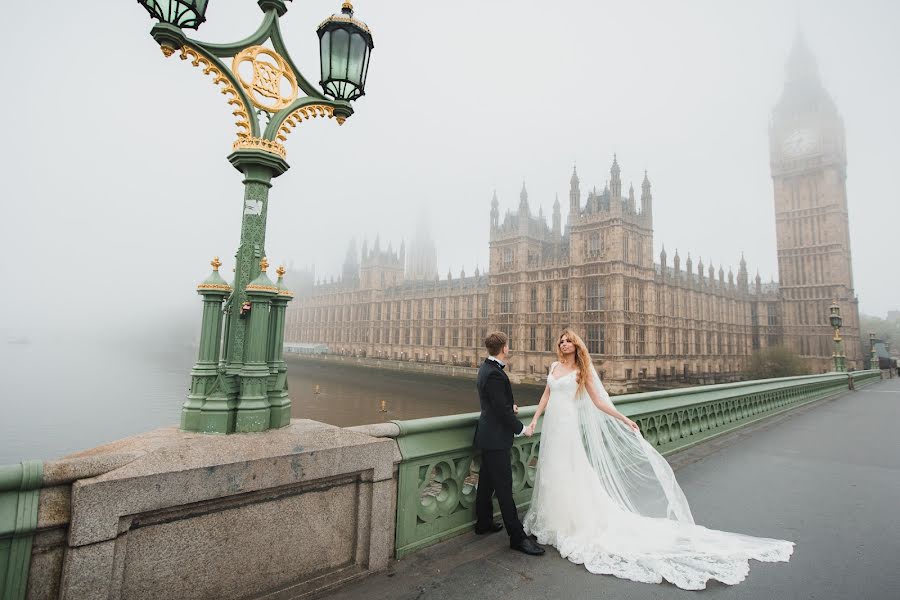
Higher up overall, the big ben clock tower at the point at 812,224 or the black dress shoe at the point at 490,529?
the big ben clock tower at the point at 812,224

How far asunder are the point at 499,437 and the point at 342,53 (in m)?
3.55

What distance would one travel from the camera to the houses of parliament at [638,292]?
126 ft

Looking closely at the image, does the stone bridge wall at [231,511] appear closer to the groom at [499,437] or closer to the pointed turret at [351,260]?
the groom at [499,437]

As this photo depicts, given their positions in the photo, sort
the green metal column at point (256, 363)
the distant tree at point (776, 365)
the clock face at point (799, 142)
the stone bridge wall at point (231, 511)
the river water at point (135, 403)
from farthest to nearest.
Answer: the clock face at point (799, 142) → the distant tree at point (776, 365) → the river water at point (135, 403) → the green metal column at point (256, 363) → the stone bridge wall at point (231, 511)

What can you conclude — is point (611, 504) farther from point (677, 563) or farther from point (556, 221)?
point (556, 221)

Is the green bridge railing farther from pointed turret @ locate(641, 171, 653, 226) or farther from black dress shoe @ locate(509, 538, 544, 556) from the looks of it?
pointed turret @ locate(641, 171, 653, 226)

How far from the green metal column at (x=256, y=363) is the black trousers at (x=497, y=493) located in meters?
1.78

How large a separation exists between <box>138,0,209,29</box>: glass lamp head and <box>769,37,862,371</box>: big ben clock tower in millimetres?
62947

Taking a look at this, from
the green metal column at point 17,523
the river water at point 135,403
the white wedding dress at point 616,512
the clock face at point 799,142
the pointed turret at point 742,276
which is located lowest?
the river water at point 135,403

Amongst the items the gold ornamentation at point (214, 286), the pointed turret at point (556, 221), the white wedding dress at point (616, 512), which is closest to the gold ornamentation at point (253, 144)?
the gold ornamentation at point (214, 286)

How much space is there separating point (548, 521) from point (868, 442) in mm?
7747

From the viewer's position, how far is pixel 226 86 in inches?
128

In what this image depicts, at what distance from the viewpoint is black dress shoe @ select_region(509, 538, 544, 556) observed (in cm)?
348

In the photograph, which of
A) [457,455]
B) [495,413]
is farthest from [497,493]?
[495,413]
